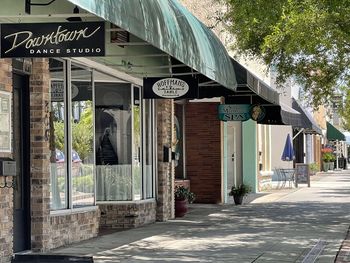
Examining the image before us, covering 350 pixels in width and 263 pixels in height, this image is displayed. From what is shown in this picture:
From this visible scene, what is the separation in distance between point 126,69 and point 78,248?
12.9 ft

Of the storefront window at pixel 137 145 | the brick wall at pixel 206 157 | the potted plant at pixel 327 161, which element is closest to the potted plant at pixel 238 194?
the brick wall at pixel 206 157

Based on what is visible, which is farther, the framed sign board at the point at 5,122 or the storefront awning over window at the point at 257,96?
the storefront awning over window at the point at 257,96

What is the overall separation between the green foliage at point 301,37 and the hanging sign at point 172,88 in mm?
1541

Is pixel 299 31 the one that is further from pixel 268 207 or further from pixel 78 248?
Answer: pixel 268 207

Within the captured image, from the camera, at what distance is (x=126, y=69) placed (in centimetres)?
1316

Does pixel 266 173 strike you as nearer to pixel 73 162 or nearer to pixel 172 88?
pixel 172 88

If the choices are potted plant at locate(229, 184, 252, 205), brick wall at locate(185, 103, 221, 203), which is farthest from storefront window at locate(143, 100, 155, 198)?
potted plant at locate(229, 184, 252, 205)

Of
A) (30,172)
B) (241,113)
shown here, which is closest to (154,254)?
(30,172)

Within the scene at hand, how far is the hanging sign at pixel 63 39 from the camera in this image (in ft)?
23.5

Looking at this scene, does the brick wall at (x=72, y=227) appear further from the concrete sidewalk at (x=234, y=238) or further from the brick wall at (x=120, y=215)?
the brick wall at (x=120, y=215)

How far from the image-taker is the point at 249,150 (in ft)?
78.7

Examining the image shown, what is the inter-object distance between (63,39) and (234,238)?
20.4 feet

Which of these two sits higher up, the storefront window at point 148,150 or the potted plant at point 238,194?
the storefront window at point 148,150

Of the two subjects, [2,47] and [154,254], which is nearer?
[2,47]
